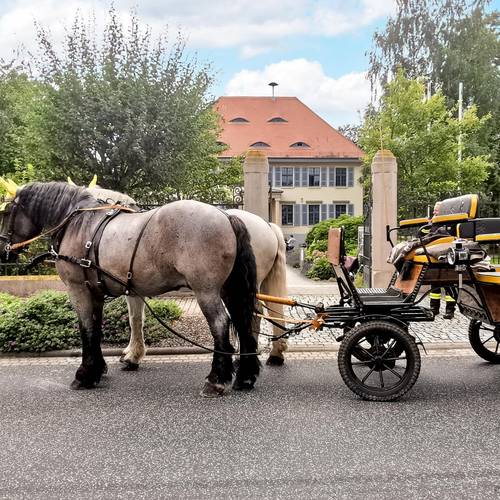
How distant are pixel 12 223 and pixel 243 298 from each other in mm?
2421

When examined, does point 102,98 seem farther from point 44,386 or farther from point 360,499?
point 360,499

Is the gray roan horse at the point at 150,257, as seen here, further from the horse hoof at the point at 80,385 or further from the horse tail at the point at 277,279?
the horse tail at the point at 277,279

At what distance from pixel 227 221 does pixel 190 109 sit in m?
8.23

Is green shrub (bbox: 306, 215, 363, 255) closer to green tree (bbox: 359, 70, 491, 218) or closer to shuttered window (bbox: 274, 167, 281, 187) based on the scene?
green tree (bbox: 359, 70, 491, 218)

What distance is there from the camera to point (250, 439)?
12.0 feet

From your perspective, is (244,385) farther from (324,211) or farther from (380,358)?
(324,211)

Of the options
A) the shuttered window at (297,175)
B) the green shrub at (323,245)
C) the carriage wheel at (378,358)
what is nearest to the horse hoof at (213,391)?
the carriage wheel at (378,358)

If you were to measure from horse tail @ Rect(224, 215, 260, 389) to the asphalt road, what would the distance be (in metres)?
0.21

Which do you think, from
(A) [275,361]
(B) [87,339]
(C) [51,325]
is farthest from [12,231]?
(A) [275,361]

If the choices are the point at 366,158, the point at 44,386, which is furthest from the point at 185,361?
the point at 366,158

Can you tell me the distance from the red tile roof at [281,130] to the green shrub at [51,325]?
29.9 meters

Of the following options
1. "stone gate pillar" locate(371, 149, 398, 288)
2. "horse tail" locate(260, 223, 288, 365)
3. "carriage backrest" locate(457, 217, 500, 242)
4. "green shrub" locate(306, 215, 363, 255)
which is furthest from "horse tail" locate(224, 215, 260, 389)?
"green shrub" locate(306, 215, 363, 255)

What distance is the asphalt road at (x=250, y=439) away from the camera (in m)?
3.00

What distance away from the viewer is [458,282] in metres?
4.72
